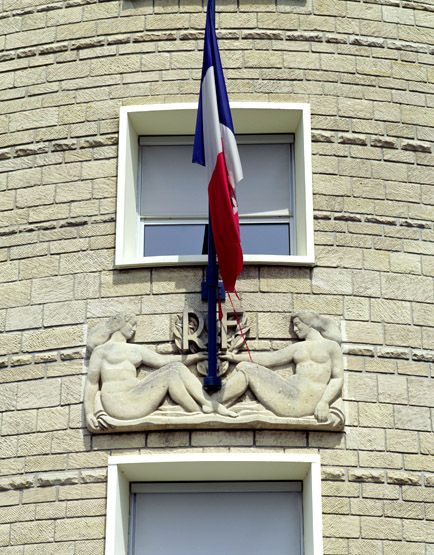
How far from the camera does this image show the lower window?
15.0 m

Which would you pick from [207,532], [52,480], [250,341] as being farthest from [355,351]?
[52,480]

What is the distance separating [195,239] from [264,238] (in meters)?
0.77

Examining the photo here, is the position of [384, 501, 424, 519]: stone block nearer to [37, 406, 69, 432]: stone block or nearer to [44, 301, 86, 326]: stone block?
[37, 406, 69, 432]: stone block

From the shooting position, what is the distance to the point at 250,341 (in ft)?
50.7

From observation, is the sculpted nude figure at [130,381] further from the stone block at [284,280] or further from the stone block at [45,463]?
the stone block at [284,280]

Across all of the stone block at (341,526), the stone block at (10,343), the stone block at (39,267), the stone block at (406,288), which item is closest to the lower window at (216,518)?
the stone block at (341,526)

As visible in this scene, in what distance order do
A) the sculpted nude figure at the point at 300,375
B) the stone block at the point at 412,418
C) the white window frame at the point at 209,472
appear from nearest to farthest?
the white window frame at the point at 209,472 < the sculpted nude figure at the point at 300,375 < the stone block at the point at 412,418

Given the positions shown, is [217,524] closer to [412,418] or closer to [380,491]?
[380,491]

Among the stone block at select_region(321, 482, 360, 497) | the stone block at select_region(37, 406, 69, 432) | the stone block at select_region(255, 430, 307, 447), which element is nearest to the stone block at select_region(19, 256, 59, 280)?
the stone block at select_region(37, 406, 69, 432)

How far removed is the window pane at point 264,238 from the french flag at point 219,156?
1311 mm

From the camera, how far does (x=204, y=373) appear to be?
15.2 meters

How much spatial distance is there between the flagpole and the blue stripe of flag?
774 mm

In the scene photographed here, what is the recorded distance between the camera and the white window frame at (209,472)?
14.7m

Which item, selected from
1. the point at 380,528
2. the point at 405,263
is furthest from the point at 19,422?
the point at 405,263
